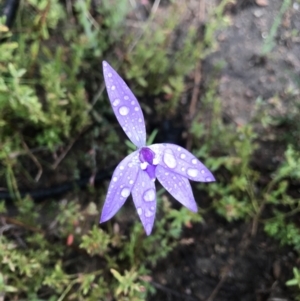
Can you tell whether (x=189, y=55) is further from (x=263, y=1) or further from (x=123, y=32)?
(x=263, y=1)

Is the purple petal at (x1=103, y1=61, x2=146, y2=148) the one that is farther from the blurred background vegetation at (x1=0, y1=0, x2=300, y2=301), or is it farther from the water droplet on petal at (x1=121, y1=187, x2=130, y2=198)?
the blurred background vegetation at (x1=0, y1=0, x2=300, y2=301)

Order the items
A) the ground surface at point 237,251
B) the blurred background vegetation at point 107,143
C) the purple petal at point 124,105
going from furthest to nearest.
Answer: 1. the ground surface at point 237,251
2. the blurred background vegetation at point 107,143
3. the purple petal at point 124,105

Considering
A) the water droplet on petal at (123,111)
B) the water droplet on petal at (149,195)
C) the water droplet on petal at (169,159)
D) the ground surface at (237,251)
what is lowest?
the ground surface at (237,251)

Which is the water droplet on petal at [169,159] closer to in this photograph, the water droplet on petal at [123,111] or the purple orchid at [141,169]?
the purple orchid at [141,169]

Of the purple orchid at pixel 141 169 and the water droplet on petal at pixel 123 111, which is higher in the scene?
the water droplet on petal at pixel 123 111

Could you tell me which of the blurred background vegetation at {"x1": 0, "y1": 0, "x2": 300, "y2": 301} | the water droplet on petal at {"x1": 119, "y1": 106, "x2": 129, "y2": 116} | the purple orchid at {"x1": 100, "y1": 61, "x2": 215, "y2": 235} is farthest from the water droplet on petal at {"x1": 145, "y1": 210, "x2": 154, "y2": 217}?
the blurred background vegetation at {"x1": 0, "y1": 0, "x2": 300, "y2": 301}

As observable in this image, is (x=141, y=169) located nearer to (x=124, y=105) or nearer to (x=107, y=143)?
(x=124, y=105)

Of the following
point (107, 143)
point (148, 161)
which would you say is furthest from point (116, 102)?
point (107, 143)

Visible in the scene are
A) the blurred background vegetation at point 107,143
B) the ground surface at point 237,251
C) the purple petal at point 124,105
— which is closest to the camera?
the purple petal at point 124,105

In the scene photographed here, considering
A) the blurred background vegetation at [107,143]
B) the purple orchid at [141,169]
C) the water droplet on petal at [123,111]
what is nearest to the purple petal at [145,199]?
the purple orchid at [141,169]
